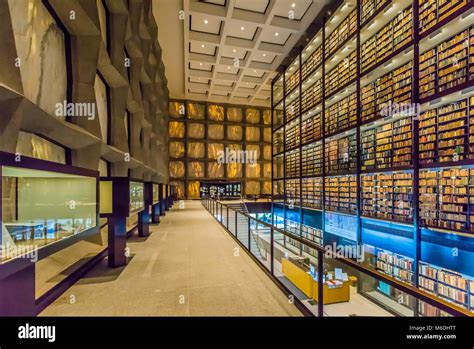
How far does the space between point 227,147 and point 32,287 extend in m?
21.7

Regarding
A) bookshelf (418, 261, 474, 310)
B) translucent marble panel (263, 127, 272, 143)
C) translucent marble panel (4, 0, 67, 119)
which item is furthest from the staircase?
translucent marble panel (263, 127, 272, 143)

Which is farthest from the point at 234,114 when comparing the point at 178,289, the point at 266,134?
the point at 178,289

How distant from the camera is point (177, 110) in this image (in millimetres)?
22547

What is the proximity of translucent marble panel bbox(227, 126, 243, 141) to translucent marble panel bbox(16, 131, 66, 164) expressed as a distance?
68.2 ft

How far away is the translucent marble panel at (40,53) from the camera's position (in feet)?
8.01

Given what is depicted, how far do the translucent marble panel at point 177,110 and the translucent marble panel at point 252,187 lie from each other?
30.5 feet

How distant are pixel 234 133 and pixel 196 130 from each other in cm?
385

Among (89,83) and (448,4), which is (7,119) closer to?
(89,83)

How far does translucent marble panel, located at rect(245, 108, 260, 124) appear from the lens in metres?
24.5

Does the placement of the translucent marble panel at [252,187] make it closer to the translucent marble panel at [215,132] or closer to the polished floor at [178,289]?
the translucent marble panel at [215,132]

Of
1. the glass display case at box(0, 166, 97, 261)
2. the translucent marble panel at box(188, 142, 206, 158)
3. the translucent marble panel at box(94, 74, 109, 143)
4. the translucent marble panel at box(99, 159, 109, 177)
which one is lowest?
the glass display case at box(0, 166, 97, 261)

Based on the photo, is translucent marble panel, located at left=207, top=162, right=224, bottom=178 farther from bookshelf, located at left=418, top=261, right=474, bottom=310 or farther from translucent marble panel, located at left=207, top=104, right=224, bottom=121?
bookshelf, located at left=418, top=261, right=474, bottom=310

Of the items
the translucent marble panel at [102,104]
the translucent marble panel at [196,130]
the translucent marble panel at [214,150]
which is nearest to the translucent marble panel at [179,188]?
the translucent marble panel at [214,150]
